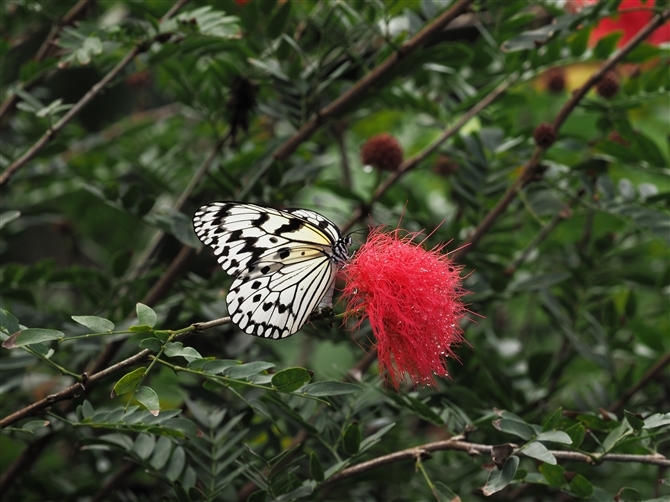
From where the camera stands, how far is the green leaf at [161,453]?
133 cm

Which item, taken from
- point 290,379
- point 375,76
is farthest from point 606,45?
point 290,379

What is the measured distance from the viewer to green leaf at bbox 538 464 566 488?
1.17 metres

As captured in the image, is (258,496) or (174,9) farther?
(174,9)

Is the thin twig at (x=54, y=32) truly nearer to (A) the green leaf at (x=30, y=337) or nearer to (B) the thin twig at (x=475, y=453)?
(A) the green leaf at (x=30, y=337)

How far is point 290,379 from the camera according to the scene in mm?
1112

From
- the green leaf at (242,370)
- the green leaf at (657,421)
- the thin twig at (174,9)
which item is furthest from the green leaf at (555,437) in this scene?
the thin twig at (174,9)

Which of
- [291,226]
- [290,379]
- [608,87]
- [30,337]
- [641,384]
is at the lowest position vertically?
[641,384]

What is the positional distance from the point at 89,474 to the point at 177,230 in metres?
0.87

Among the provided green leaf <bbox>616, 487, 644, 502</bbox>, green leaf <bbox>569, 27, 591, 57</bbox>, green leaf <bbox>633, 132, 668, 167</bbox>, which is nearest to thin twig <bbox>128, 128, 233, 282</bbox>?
green leaf <bbox>569, 27, 591, 57</bbox>

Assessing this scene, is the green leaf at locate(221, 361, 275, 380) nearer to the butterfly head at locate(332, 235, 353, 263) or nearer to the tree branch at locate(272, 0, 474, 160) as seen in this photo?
the butterfly head at locate(332, 235, 353, 263)

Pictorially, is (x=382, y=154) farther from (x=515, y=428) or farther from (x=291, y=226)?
(x=515, y=428)

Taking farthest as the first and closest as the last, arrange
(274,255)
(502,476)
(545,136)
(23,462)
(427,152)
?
(427,152)
(545,136)
(23,462)
(274,255)
(502,476)

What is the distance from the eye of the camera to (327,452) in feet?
4.99

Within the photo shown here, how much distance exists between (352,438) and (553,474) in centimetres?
33
